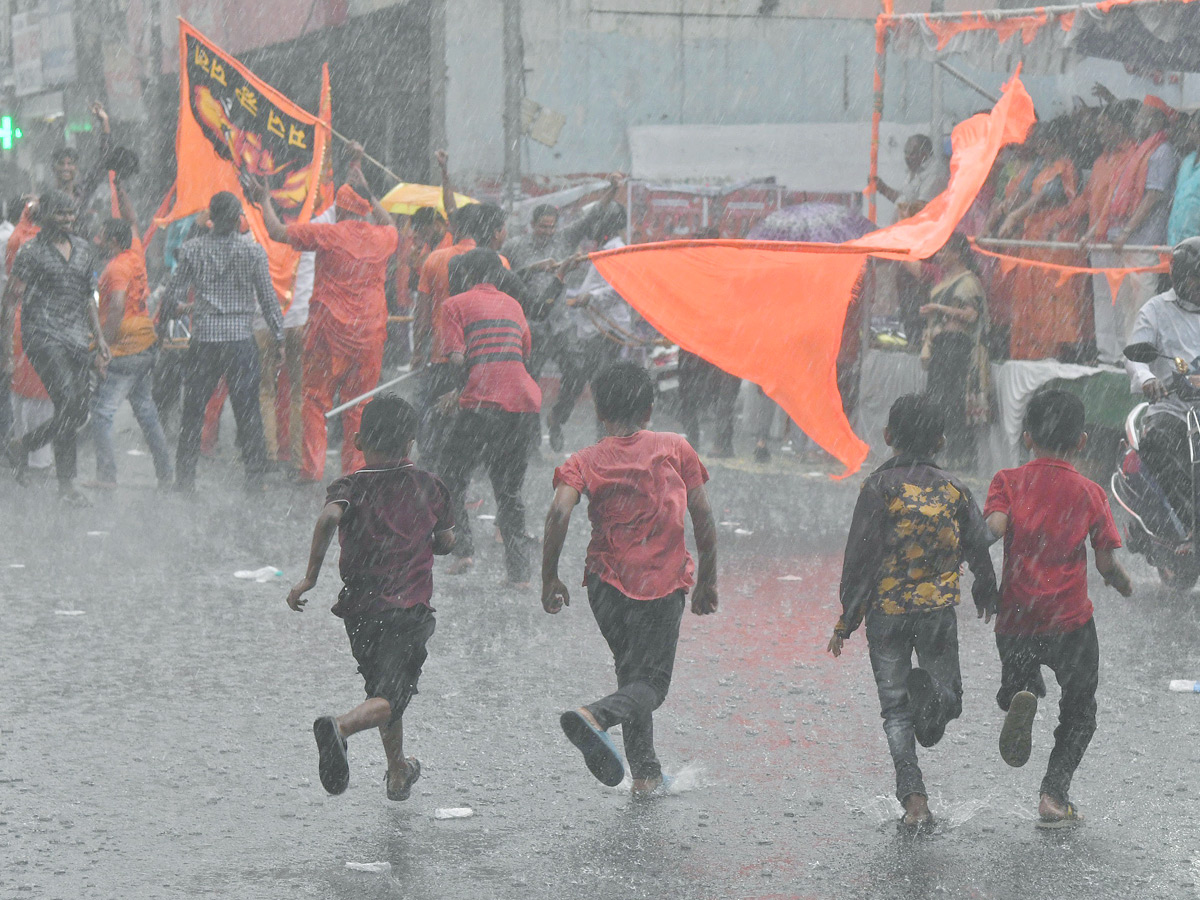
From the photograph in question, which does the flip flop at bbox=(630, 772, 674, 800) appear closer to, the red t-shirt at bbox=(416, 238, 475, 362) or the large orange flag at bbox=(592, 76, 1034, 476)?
the large orange flag at bbox=(592, 76, 1034, 476)

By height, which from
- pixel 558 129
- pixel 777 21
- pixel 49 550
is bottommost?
pixel 49 550

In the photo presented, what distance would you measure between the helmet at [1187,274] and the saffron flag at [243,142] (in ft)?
20.1

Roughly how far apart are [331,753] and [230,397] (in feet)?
23.3

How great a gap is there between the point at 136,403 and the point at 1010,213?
667 cm

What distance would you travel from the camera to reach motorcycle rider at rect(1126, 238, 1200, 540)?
750 cm

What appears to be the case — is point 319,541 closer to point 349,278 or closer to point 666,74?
point 349,278

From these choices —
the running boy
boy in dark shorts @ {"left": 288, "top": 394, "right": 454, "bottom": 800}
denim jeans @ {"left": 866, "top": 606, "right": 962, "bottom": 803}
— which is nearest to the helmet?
the running boy

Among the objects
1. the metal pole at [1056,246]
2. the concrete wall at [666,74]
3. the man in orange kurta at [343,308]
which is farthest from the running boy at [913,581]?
the concrete wall at [666,74]

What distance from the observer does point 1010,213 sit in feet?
40.7

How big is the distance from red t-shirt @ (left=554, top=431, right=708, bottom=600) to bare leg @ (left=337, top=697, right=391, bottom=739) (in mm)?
763

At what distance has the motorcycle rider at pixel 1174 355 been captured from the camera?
7.50m

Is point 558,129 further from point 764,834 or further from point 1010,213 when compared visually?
point 764,834

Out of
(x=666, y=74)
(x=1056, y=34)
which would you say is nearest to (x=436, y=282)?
(x=1056, y=34)

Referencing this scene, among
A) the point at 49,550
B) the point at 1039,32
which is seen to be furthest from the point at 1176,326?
the point at 49,550
